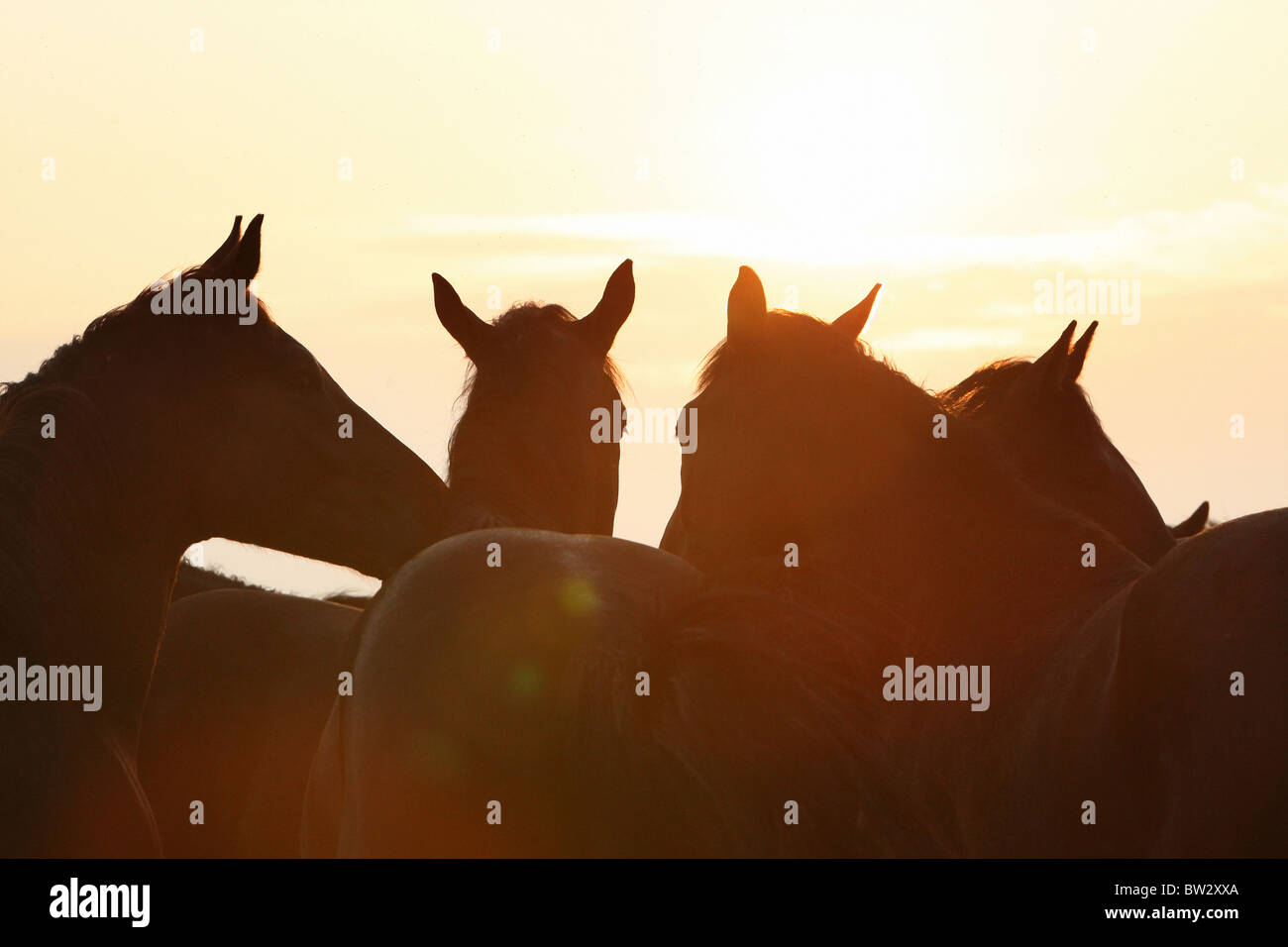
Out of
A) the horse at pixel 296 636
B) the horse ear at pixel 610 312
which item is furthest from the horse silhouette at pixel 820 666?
the horse ear at pixel 610 312

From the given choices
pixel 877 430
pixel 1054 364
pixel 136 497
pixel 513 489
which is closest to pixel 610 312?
pixel 513 489

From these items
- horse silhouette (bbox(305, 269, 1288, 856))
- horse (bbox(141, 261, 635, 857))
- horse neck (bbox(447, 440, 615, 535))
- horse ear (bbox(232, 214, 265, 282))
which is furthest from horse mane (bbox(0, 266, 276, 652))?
horse neck (bbox(447, 440, 615, 535))

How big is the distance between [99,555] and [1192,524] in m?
4.62

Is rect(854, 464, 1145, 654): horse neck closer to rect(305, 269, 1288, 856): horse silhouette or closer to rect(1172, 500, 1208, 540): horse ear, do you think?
rect(305, 269, 1288, 856): horse silhouette

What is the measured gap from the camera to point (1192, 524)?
240 inches

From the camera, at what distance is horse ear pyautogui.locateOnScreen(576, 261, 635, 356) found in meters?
5.61

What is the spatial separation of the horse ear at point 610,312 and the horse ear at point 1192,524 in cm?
266

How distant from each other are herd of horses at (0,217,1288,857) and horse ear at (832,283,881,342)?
0.06 feet

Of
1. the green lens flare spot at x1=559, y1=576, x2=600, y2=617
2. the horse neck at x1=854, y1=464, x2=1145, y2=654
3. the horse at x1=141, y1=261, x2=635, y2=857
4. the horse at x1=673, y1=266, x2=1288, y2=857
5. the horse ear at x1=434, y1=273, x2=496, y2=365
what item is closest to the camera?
the horse at x1=673, y1=266, x2=1288, y2=857

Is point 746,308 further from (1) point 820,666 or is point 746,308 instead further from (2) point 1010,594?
(1) point 820,666

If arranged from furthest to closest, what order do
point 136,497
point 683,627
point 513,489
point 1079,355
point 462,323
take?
point 462,323, point 513,489, point 1079,355, point 136,497, point 683,627

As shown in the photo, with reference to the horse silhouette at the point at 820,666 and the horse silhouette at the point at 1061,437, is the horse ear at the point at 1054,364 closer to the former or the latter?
the horse silhouette at the point at 1061,437

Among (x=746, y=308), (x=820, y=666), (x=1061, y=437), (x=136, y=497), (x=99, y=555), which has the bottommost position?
(x=820, y=666)
